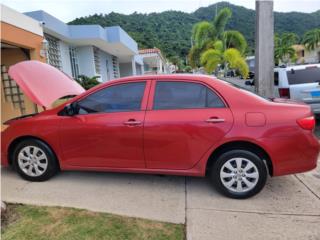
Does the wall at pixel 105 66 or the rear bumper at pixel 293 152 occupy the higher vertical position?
the wall at pixel 105 66

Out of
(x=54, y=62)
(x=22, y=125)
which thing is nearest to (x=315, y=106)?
(x=22, y=125)

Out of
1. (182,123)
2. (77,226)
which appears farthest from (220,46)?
(77,226)

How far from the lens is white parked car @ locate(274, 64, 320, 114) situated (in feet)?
22.7

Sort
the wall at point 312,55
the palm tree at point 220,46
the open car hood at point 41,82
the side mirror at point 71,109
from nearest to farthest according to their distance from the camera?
the side mirror at point 71,109 < the open car hood at point 41,82 < the palm tree at point 220,46 < the wall at point 312,55

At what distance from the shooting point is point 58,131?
428 cm

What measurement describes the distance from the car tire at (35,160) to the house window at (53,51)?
7575 mm

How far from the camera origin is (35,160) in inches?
175

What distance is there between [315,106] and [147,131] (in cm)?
491

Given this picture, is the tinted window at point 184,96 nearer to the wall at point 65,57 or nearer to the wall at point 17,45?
the wall at point 17,45

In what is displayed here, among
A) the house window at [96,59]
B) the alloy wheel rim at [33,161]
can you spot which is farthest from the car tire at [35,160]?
the house window at [96,59]

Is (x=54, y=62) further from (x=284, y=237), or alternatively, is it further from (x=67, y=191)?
(x=284, y=237)

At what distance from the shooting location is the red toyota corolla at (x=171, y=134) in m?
3.71

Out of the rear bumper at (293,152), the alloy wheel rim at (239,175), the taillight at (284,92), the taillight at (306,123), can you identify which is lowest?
the alloy wheel rim at (239,175)

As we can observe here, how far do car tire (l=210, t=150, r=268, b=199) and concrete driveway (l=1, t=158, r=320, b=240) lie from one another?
14 centimetres
